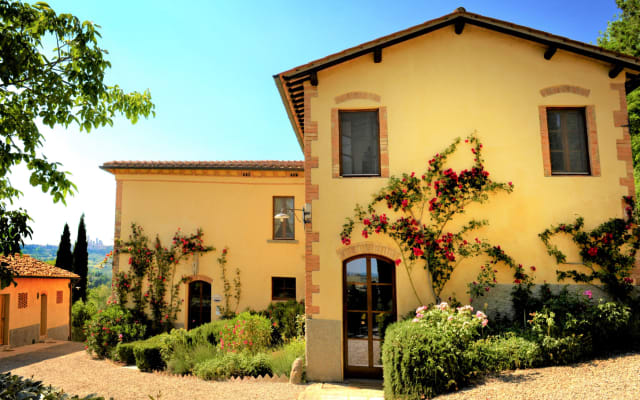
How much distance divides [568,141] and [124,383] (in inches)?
418

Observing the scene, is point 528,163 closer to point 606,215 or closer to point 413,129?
point 606,215

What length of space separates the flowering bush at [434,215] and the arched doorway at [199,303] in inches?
287

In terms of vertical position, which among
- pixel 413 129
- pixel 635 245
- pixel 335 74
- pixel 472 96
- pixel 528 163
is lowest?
pixel 635 245

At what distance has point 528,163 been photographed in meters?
8.17

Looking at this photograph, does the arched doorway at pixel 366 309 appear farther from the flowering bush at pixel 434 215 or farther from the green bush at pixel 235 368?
the green bush at pixel 235 368

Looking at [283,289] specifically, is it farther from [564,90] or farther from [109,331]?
[564,90]

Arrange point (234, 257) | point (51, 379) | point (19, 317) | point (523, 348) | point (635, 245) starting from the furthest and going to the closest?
1. point (19, 317)
2. point (234, 257)
3. point (51, 379)
4. point (635, 245)
5. point (523, 348)

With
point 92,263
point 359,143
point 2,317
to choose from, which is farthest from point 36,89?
point 92,263

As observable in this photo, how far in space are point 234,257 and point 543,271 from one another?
9.19m

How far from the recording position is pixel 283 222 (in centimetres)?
1375

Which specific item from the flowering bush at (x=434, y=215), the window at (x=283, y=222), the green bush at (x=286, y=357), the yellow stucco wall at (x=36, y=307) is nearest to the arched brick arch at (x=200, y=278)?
the window at (x=283, y=222)

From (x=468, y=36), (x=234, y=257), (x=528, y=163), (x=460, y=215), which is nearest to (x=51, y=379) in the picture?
(x=234, y=257)

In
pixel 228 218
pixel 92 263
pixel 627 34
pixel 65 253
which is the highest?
pixel 627 34

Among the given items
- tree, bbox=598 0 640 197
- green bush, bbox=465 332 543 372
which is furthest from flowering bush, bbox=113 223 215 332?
tree, bbox=598 0 640 197
